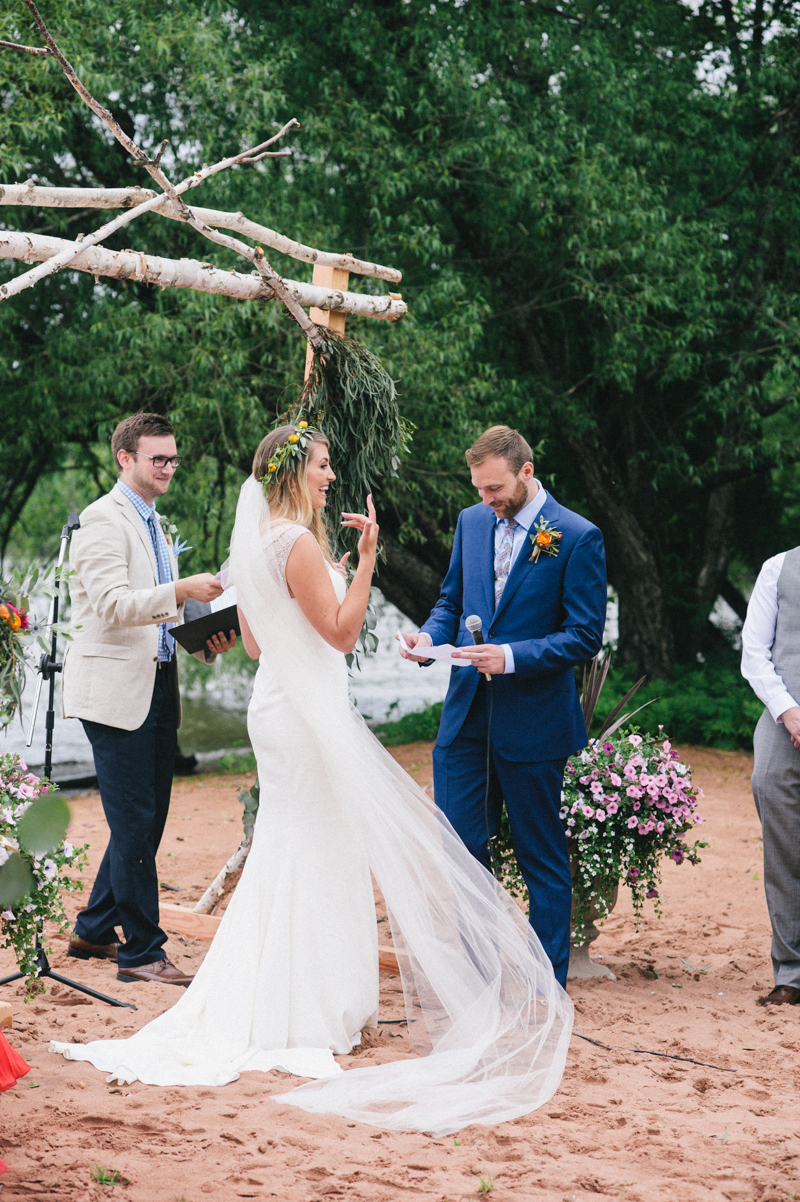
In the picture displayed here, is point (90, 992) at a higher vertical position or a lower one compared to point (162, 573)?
lower

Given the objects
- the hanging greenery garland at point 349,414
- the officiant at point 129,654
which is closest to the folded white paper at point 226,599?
the officiant at point 129,654

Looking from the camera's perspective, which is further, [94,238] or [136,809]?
[136,809]

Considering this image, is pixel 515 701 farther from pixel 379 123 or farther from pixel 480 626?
pixel 379 123

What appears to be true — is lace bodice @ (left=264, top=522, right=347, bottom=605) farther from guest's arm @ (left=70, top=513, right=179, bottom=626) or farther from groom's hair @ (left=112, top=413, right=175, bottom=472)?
groom's hair @ (left=112, top=413, right=175, bottom=472)

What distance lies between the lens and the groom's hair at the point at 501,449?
4066 millimetres

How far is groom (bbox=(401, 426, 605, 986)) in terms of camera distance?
4.09m

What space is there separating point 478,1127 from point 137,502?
2706mm

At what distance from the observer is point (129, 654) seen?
443 centimetres

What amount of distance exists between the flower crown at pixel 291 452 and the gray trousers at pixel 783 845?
7.03ft

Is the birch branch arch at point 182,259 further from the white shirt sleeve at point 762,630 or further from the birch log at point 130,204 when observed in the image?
the white shirt sleeve at point 762,630

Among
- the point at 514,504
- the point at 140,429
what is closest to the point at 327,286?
the point at 140,429

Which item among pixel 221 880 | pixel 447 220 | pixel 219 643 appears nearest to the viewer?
pixel 219 643

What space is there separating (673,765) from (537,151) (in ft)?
20.7

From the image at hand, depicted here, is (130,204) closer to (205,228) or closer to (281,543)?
(205,228)
